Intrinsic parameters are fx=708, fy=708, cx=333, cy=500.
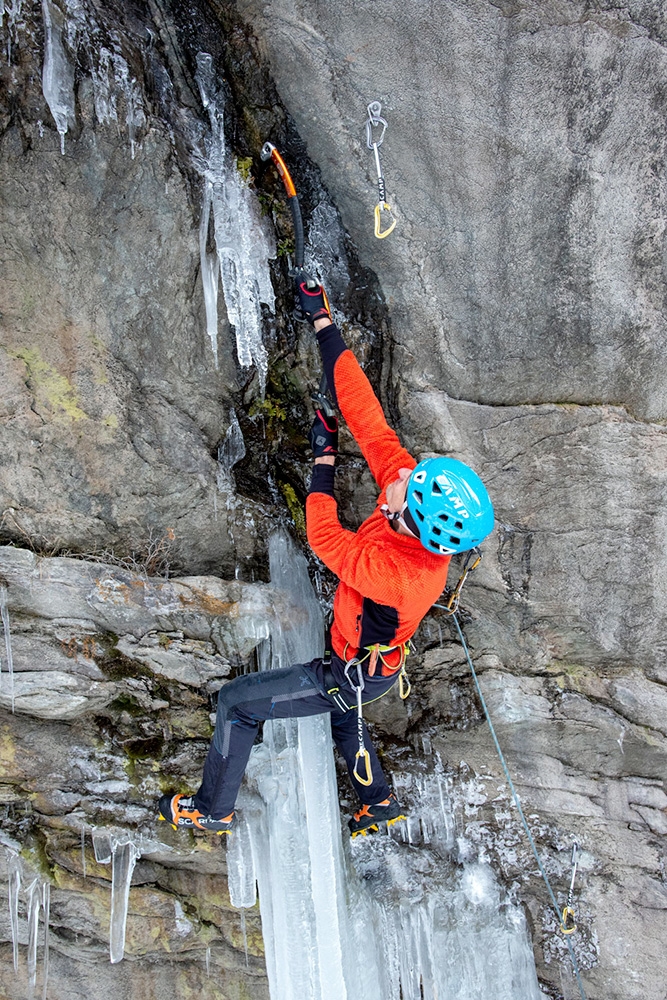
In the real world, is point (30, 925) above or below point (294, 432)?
below

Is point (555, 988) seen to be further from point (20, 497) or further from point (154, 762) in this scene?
point (20, 497)

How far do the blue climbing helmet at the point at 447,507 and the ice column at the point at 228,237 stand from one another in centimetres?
171

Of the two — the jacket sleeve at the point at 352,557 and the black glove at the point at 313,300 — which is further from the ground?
the black glove at the point at 313,300

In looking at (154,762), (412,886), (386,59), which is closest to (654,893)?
(412,886)

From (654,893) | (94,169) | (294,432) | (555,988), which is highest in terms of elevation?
(94,169)

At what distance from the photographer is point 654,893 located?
433 cm

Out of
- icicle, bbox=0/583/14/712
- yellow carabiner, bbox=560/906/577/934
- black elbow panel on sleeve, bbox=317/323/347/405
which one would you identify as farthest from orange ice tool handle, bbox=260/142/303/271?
yellow carabiner, bbox=560/906/577/934

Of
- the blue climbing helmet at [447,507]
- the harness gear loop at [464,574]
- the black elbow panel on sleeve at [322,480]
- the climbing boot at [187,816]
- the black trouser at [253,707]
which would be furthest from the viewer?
the climbing boot at [187,816]

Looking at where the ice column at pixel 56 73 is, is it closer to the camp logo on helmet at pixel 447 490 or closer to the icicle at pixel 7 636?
the icicle at pixel 7 636

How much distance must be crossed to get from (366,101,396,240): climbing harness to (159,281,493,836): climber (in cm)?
51

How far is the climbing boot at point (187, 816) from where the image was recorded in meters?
4.16

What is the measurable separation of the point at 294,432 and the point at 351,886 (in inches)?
116

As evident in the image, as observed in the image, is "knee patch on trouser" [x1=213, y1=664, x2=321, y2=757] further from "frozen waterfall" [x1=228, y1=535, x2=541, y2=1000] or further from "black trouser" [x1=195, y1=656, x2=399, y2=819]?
"frozen waterfall" [x1=228, y1=535, x2=541, y2=1000]

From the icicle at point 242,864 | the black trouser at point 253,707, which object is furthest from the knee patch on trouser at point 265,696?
the icicle at point 242,864
